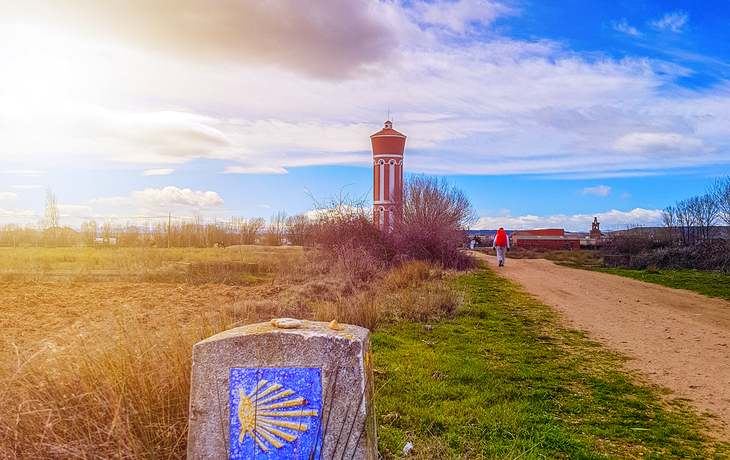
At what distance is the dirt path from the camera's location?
6523mm

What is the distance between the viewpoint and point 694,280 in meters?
19.0

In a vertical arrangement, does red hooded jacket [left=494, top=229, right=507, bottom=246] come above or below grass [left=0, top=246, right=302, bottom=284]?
above

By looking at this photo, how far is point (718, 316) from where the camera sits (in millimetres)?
11500

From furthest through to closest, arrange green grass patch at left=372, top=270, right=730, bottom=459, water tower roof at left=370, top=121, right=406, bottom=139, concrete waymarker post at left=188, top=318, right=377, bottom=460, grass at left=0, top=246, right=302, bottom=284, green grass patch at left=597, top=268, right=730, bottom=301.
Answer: water tower roof at left=370, top=121, right=406, bottom=139 → grass at left=0, top=246, right=302, bottom=284 → green grass patch at left=597, top=268, right=730, bottom=301 → green grass patch at left=372, top=270, right=730, bottom=459 → concrete waymarker post at left=188, top=318, right=377, bottom=460

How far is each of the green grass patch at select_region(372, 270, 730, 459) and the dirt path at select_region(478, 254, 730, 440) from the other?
0.40 m

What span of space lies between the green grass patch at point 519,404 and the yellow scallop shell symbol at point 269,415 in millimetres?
1323

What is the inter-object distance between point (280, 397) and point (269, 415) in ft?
0.48

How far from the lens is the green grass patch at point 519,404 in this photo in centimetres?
465

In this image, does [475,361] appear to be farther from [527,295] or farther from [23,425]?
[527,295]

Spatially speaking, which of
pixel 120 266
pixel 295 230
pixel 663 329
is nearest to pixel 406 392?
pixel 663 329

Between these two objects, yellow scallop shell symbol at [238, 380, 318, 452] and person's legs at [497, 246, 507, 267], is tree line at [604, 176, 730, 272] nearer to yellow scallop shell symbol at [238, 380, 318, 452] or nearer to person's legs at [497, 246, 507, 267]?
person's legs at [497, 246, 507, 267]

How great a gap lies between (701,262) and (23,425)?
89.1ft

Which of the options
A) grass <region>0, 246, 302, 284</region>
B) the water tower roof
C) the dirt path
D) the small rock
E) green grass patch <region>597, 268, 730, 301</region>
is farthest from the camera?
the water tower roof

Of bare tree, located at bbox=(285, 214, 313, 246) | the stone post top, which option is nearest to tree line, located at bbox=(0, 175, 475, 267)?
bare tree, located at bbox=(285, 214, 313, 246)
